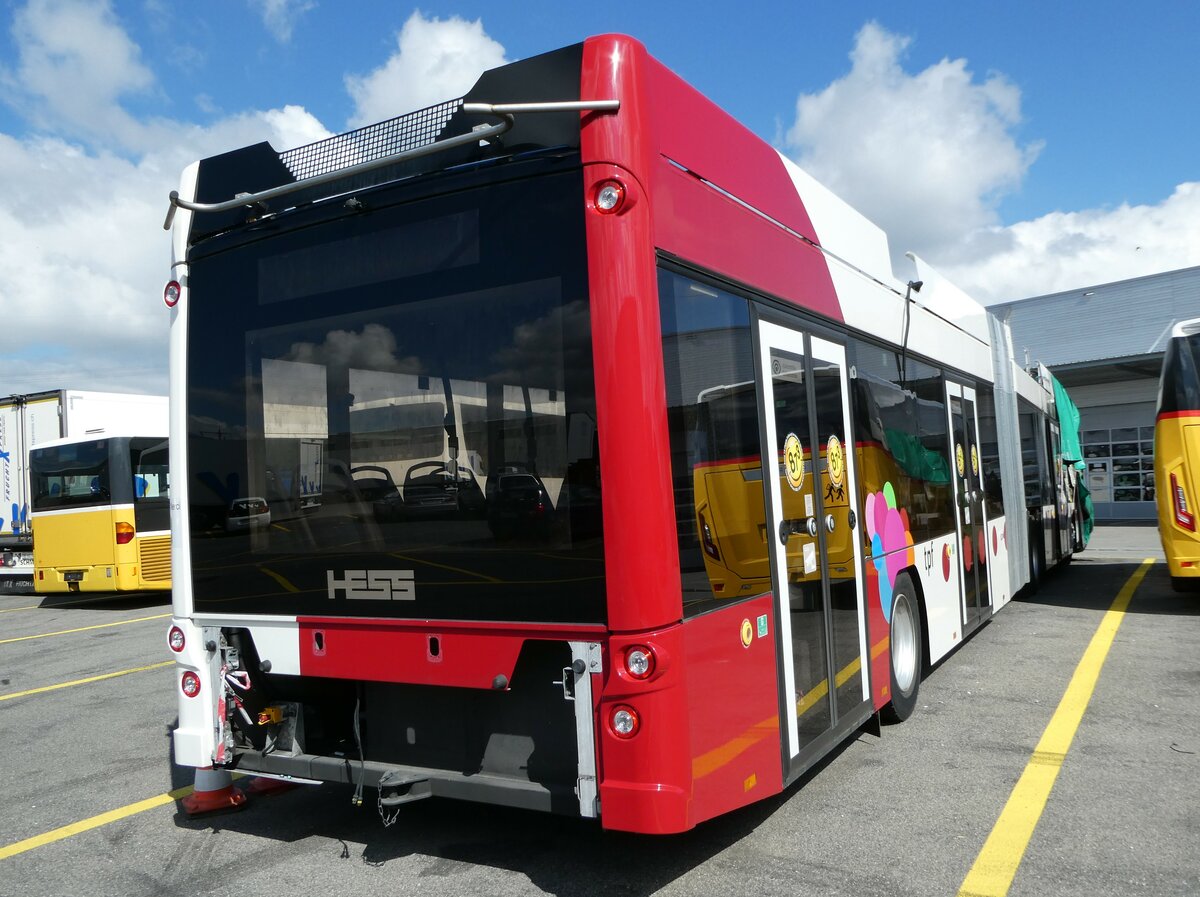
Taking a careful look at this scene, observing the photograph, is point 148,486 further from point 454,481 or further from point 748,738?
point 748,738

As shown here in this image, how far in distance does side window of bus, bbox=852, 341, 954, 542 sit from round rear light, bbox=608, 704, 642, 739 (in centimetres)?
260

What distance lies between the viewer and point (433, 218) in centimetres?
393

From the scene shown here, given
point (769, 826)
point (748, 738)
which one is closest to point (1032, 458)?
point (769, 826)

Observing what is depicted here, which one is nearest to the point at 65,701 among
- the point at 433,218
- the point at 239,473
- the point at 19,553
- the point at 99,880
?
the point at 99,880

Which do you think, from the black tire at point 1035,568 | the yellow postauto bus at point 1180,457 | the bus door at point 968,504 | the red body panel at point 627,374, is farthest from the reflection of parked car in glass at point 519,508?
the black tire at point 1035,568

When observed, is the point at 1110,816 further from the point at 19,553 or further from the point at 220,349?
the point at 19,553

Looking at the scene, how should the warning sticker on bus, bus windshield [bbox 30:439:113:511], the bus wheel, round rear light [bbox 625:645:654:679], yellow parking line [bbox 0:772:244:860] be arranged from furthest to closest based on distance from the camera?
1. bus windshield [bbox 30:439:113:511]
2. the bus wheel
3. yellow parking line [bbox 0:772:244:860]
4. the warning sticker on bus
5. round rear light [bbox 625:645:654:679]

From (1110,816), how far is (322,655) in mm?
3781

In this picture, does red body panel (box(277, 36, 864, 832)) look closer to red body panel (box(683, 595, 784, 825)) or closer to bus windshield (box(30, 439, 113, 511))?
red body panel (box(683, 595, 784, 825))

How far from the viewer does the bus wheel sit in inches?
241

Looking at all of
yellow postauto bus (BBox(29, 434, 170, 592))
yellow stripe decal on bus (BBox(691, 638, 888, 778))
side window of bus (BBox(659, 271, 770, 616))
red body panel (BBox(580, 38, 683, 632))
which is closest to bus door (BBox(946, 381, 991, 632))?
yellow stripe decal on bus (BBox(691, 638, 888, 778))

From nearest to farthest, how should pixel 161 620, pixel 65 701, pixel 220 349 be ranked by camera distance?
pixel 220 349 < pixel 65 701 < pixel 161 620

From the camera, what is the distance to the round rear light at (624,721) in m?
3.46

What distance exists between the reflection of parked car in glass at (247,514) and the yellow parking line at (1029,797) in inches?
132
